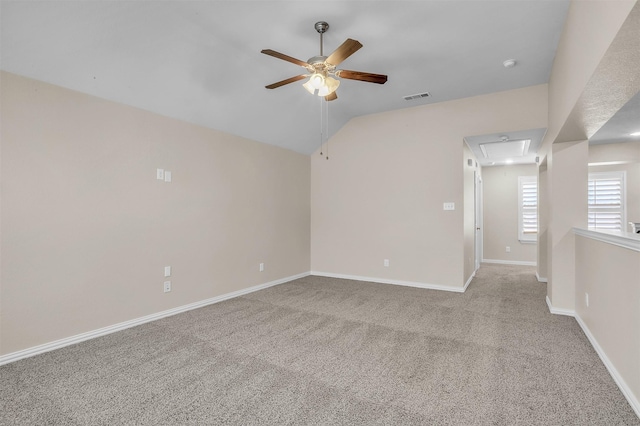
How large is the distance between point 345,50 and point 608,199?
20.1 ft

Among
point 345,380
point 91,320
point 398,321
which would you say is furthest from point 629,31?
point 91,320

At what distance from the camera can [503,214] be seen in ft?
24.5

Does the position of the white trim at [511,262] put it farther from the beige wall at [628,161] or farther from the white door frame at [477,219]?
the beige wall at [628,161]

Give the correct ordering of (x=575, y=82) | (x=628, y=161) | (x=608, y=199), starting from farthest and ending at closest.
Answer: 1. (x=608, y=199)
2. (x=628, y=161)
3. (x=575, y=82)

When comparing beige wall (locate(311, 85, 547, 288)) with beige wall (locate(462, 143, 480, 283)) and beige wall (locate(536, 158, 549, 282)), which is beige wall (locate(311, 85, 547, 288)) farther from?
beige wall (locate(536, 158, 549, 282))

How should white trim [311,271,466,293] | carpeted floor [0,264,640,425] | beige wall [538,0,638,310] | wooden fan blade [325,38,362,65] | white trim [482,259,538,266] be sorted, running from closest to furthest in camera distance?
1. beige wall [538,0,638,310]
2. carpeted floor [0,264,640,425]
3. wooden fan blade [325,38,362,65]
4. white trim [311,271,466,293]
5. white trim [482,259,538,266]

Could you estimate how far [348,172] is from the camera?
5.71 meters

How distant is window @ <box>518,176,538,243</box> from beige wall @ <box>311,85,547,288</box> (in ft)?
11.7

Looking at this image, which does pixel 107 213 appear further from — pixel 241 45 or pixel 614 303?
pixel 614 303

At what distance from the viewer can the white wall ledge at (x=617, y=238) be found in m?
1.97

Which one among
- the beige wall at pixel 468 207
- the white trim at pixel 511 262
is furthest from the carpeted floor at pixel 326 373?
the white trim at pixel 511 262

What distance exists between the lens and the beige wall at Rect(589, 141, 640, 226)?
530 cm

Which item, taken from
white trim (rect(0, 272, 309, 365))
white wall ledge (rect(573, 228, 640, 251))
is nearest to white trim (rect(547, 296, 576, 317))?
white wall ledge (rect(573, 228, 640, 251))

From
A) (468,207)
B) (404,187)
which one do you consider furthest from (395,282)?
(468,207)
